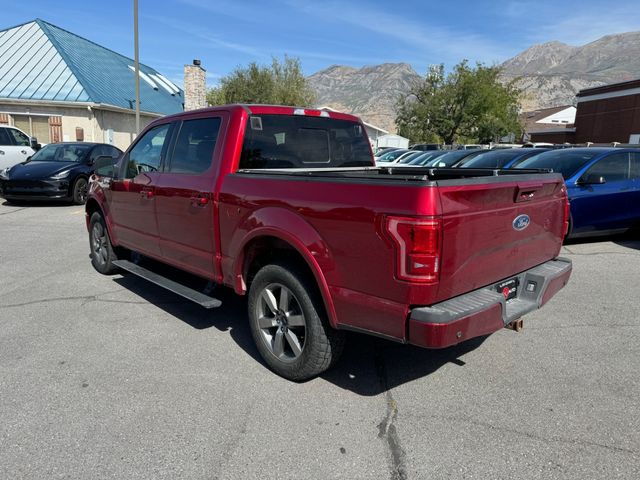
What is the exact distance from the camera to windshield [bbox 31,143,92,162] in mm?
13147

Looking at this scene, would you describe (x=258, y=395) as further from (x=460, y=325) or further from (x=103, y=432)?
(x=460, y=325)

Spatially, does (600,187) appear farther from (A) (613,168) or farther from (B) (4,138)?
(B) (4,138)

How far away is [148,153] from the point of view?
199 inches

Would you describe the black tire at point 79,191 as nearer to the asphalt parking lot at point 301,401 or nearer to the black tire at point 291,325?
the asphalt parking lot at point 301,401

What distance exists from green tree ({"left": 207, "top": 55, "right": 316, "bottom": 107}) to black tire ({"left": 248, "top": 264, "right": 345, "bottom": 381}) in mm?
35203

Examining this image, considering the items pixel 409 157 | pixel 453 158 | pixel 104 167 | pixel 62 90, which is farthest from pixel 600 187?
pixel 62 90

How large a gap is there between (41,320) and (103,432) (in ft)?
7.54

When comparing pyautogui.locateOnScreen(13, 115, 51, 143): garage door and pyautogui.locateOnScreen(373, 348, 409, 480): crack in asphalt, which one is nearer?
pyautogui.locateOnScreen(373, 348, 409, 480): crack in asphalt

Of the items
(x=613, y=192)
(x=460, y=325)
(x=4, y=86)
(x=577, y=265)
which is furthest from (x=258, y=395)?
(x=4, y=86)

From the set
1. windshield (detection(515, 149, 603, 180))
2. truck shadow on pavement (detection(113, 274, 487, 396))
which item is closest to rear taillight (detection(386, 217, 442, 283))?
truck shadow on pavement (detection(113, 274, 487, 396))

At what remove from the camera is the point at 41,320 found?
4.70 meters

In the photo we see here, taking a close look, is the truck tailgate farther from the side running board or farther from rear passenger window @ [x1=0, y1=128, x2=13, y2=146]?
rear passenger window @ [x1=0, y1=128, x2=13, y2=146]

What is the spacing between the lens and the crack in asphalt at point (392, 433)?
2590 mm

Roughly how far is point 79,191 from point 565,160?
11538mm
